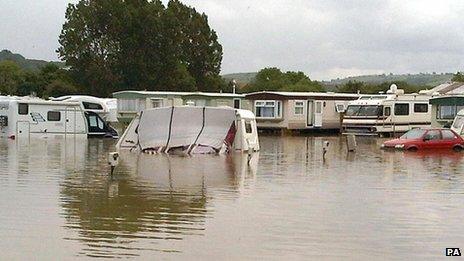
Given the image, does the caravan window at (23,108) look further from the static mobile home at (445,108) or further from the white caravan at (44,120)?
the static mobile home at (445,108)

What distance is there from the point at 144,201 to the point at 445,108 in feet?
105

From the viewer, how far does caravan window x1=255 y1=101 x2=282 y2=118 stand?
50906mm

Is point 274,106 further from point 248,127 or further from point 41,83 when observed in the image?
point 41,83

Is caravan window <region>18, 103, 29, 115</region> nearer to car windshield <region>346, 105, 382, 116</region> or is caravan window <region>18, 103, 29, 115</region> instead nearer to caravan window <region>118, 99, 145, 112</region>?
caravan window <region>118, 99, 145, 112</region>

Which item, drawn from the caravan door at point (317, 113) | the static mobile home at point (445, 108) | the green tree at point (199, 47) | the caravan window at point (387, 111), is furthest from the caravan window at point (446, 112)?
the green tree at point (199, 47)

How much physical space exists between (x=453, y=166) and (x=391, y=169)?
266cm

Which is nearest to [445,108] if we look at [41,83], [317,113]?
[317,113]

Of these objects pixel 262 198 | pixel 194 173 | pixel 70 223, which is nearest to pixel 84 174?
pixel 194 173

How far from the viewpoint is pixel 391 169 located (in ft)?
76.6

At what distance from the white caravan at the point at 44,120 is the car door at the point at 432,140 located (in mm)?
17655

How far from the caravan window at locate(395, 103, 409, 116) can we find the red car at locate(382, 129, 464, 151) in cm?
1604

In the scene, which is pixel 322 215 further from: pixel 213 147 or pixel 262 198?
pixel 213 147

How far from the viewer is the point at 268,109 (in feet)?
169

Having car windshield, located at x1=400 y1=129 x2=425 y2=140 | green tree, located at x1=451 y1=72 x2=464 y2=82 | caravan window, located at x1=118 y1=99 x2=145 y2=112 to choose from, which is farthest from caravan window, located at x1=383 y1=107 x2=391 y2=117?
green tree, located at x1=451 y1=72 x2=464 y2=82
